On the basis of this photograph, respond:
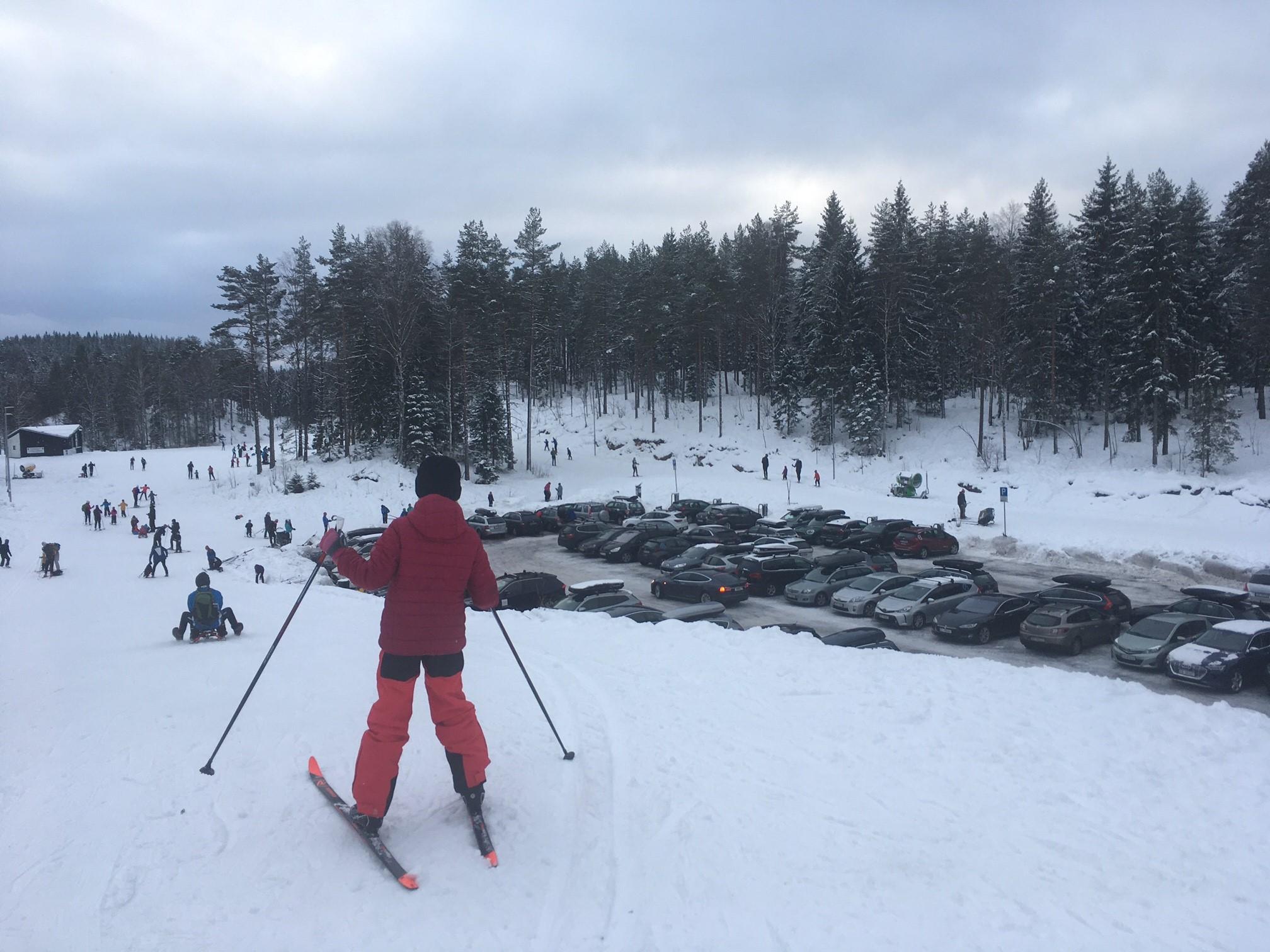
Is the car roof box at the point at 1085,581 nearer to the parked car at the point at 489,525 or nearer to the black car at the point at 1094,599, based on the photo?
the black car at the point at 1094,599

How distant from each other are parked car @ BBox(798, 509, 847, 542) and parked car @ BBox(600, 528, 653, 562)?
7.95 meters

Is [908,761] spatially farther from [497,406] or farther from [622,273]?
[622,273]

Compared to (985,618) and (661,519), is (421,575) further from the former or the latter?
(661,519)

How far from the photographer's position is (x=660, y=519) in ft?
117

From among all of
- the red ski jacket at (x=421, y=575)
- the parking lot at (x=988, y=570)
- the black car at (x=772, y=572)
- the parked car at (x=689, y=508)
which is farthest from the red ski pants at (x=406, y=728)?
the parked car at (x=689, y=508)

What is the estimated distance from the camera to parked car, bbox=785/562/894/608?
2239 centimetres

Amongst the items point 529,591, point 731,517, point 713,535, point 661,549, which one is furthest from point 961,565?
point 529,591

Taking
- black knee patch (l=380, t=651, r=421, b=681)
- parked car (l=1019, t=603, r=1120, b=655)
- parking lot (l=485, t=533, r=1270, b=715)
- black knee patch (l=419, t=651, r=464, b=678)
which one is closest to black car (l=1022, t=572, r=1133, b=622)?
parked car (l=1019, t=603, r=1120, b=655)

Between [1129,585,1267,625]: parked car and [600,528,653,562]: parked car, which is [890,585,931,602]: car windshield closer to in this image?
[1129,585,1267,625]: parked car

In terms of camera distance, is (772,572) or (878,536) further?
(878,536)

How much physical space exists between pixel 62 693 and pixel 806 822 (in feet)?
27.9

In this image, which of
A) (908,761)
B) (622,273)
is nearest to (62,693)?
(908,761)

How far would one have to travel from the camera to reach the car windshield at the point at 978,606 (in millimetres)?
17875

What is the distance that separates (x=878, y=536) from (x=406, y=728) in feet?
98.1
